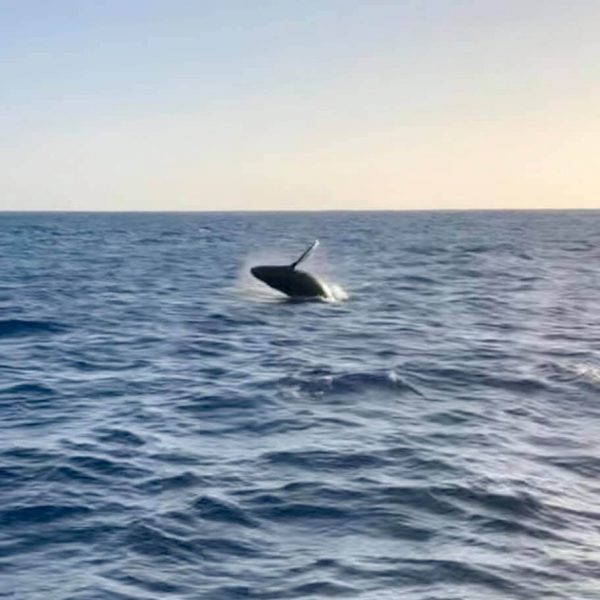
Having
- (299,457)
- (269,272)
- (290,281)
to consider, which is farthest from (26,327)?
(299,457)

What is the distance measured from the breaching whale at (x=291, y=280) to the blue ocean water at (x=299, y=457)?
2.78 metres

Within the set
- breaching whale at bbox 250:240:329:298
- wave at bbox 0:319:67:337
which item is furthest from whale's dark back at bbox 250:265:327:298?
wave at bbox 0:319:67:337

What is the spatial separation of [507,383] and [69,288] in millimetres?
31756

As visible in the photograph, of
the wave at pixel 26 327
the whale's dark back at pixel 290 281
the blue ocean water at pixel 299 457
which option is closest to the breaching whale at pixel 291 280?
the whale's dark back at pixel 290 281

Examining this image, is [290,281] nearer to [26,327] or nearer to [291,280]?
[291,280]

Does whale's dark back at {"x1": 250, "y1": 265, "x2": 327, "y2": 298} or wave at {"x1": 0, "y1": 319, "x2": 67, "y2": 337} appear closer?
wave at {"x1": 0, "y1": 319, "x2": 67, "y2": 337}

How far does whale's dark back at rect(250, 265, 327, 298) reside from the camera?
128ft

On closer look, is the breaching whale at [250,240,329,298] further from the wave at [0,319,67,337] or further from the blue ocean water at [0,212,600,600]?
the wave at [0,319,67,337]

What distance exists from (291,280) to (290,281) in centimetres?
9

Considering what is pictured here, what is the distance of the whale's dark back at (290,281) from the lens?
1532 inches

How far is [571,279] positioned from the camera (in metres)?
57.4

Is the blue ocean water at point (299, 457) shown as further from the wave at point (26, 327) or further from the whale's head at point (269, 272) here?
the whale's head at point (269, 272)

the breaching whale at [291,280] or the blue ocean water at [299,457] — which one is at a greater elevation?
the breaching whale at [291,280]

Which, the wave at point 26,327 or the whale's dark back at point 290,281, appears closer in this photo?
the wave at point 26,327
